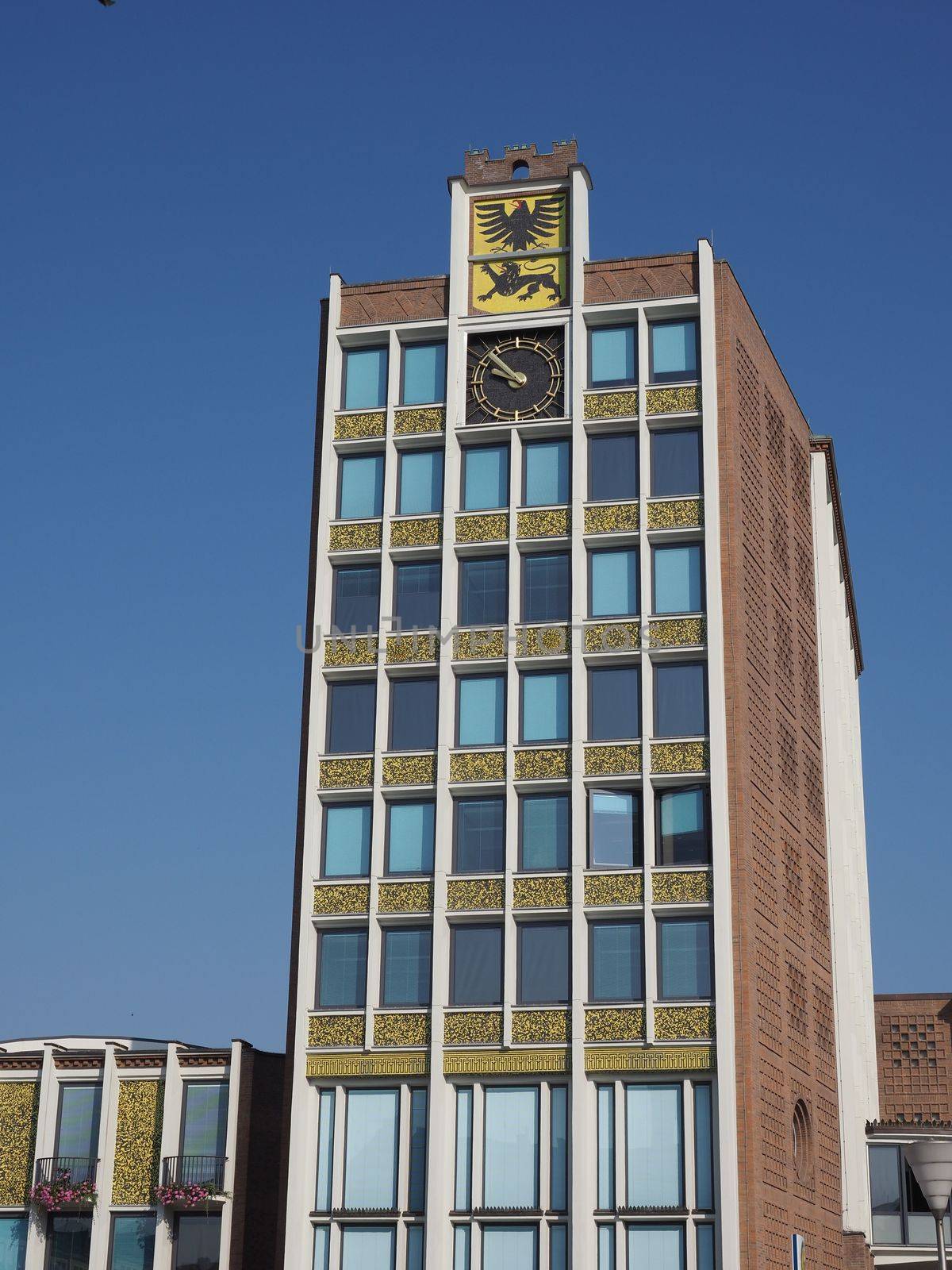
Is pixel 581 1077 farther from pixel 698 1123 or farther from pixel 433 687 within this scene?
pixel 433 687

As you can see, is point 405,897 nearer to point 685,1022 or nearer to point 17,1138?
point 685,1022

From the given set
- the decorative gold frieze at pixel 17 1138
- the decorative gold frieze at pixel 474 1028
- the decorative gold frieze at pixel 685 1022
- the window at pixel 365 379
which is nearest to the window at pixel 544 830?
the decorative gold frieze at pixel 474 1028

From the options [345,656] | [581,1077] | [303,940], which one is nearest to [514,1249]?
[581,1077]

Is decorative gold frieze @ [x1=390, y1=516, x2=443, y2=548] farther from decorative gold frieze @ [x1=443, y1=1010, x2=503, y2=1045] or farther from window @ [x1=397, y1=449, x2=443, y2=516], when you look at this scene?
decorative gold frieze @ [x1=443, y1=1010, x2=503, y2=1045]

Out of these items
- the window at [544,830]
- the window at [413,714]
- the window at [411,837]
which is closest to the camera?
the window at [544,830]

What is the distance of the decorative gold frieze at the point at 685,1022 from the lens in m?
52.6

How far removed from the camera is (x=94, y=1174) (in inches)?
2235

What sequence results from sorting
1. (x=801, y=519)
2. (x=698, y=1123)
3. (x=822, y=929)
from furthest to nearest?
(x=801, y=519)
(x=822, y=929)
(x=698, y=1123)

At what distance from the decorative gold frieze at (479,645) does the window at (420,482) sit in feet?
14.1

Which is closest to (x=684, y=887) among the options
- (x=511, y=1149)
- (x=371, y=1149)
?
(x=511, y=1149)

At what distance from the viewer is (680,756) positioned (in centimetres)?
5541

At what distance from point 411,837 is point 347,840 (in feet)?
6.68

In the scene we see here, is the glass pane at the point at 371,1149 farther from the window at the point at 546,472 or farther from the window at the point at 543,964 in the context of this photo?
the window at the point at 546,472

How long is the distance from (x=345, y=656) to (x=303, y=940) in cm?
874
